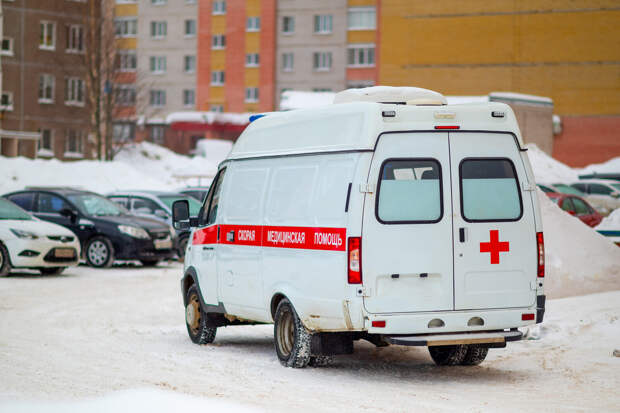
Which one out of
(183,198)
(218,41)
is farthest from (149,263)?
(218,41)

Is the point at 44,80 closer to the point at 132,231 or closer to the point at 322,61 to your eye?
the point at 322,61

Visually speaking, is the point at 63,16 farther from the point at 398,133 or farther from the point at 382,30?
the point at 398,133

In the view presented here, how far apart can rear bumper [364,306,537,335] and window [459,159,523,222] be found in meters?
0.82

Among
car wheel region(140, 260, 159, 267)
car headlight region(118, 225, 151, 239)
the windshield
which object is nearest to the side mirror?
car headlight region(118, 225, 151, 239)

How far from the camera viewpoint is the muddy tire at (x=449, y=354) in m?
11.2

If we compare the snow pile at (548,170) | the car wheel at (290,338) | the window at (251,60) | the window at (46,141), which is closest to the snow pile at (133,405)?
the car wheel at (290,338)

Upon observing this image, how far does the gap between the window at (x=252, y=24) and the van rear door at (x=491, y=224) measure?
79282mm

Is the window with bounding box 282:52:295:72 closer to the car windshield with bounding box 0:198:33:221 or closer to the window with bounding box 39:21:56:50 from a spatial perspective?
the window with bounding box 39:21:56:50

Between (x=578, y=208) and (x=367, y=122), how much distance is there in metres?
21.7

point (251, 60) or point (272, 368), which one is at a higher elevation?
point (251, 60)

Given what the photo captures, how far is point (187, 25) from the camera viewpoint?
9256 cm

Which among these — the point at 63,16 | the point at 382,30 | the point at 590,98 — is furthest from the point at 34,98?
the point at 590,98

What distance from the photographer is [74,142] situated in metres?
71.1

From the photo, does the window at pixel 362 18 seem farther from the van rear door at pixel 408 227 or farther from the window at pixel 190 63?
the van rear door at pixel 408 227
